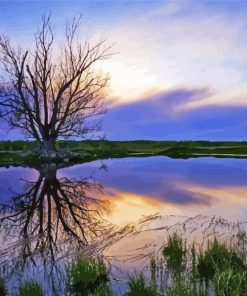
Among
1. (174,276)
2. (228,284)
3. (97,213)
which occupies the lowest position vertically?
(97,213)

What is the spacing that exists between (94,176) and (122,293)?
112ft

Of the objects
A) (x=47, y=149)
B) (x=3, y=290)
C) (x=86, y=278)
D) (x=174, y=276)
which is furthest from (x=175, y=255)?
(x=47, y=149)

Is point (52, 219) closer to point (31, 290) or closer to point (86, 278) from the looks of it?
point (86, 278)

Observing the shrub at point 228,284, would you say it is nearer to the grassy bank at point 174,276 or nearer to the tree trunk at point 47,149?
the grassy bank at point 174,276

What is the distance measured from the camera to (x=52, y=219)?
20.2 m

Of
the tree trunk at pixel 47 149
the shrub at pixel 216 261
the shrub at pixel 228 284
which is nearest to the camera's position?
the shrub at pixel 228 284

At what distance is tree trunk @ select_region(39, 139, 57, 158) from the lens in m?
49.5

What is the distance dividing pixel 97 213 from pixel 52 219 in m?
2.75

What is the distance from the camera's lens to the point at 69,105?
167 ft

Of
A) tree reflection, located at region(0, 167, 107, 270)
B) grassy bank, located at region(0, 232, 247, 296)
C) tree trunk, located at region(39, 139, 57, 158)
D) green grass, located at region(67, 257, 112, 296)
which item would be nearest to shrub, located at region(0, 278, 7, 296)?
grassy bank, located at region(0, 232, 247, 296)

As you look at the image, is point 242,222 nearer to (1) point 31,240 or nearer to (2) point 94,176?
(1) point 31,240

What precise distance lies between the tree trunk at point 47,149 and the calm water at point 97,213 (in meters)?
4.98

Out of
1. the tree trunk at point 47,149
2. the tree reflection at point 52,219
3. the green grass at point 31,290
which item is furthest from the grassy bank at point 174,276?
the tree trunk at point 47,149

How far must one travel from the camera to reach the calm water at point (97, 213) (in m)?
13.1
